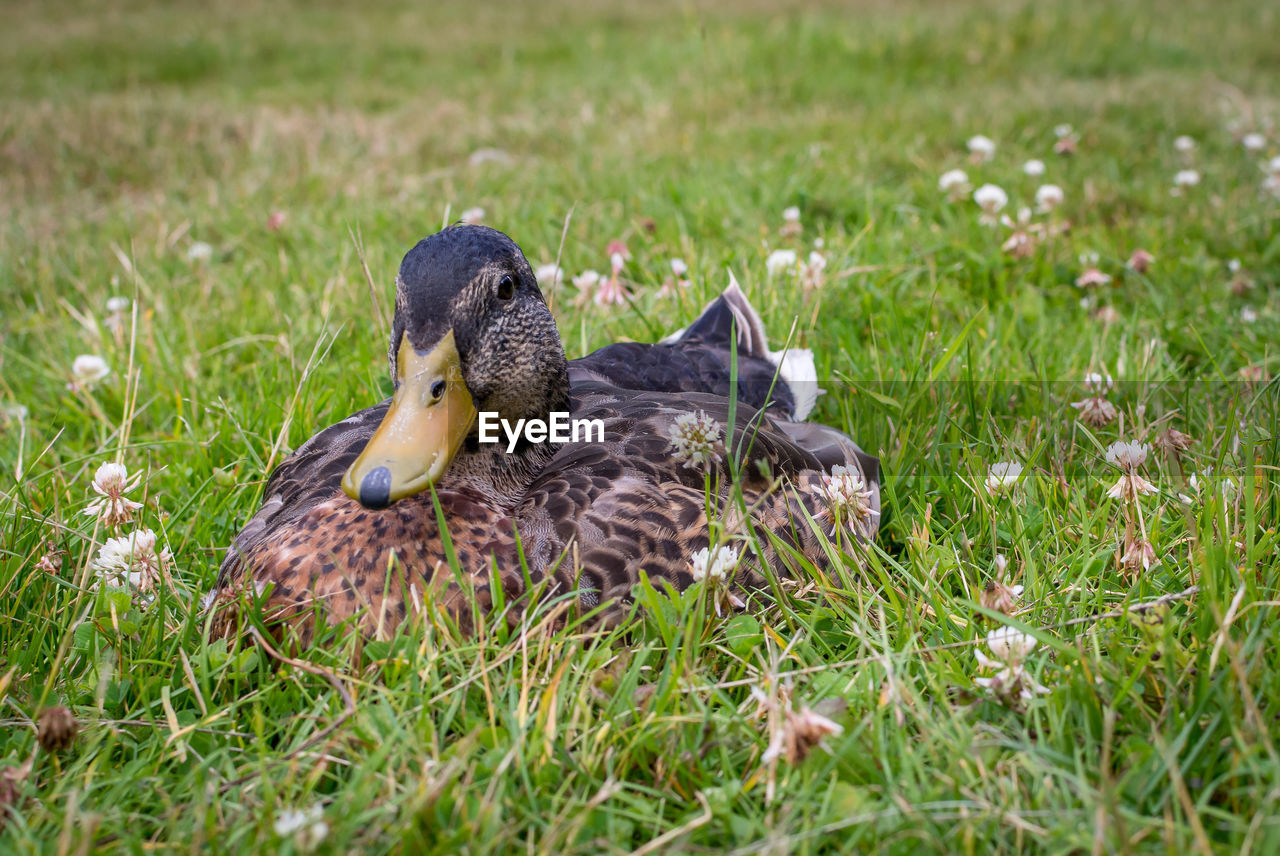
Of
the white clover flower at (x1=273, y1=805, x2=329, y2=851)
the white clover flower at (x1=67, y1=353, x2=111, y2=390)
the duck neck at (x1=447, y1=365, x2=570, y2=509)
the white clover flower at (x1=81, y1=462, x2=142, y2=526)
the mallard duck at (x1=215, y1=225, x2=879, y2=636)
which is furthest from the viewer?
the white clover flower at (x1=67, y1=353, x2=111, y2=390)

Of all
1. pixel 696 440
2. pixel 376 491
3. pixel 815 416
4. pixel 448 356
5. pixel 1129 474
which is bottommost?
pixel 815 416

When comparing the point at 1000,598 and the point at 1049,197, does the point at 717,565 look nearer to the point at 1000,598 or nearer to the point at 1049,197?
the point at 1000,598

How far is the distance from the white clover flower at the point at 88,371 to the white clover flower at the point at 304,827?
2.41 m

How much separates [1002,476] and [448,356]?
4.56 feet

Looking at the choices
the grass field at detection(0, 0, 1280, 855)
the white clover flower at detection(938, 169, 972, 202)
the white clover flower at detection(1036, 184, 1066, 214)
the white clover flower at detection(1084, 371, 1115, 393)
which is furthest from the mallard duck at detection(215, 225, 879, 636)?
the white clover flower at detection(938, 169, 972, 202)

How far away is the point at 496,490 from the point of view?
2301 millimetres

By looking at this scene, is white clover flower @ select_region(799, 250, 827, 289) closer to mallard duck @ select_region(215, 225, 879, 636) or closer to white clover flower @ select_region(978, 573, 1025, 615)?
mallard duck @ select_region(215, 225, 879, 636)

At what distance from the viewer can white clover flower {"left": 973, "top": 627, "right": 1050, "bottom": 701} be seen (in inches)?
70.3

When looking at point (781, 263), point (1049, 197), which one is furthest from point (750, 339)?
point (1049, 197)

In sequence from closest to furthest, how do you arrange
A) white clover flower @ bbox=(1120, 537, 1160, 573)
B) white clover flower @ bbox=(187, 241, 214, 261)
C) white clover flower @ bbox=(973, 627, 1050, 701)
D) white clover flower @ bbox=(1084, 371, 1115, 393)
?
white clover flower @ bbox=(973, 627, 1050, 701)
white clover flower @ bbox=(1120, 537, 1160, 573)
white clover flower @ bbox=(1084, 371, 1115, 393)
white clover flower @ bbox=(187, 241, 214, 261)

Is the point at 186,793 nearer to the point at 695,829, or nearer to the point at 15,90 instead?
the point at 695,829

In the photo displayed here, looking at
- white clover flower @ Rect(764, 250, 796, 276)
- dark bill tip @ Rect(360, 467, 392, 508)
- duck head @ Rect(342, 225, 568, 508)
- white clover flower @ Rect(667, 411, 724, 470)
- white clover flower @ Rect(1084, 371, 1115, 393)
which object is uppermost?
duck head @ Rect(342, 225, 568, 508)

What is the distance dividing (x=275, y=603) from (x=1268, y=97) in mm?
8037

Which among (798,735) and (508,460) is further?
(508,460)
